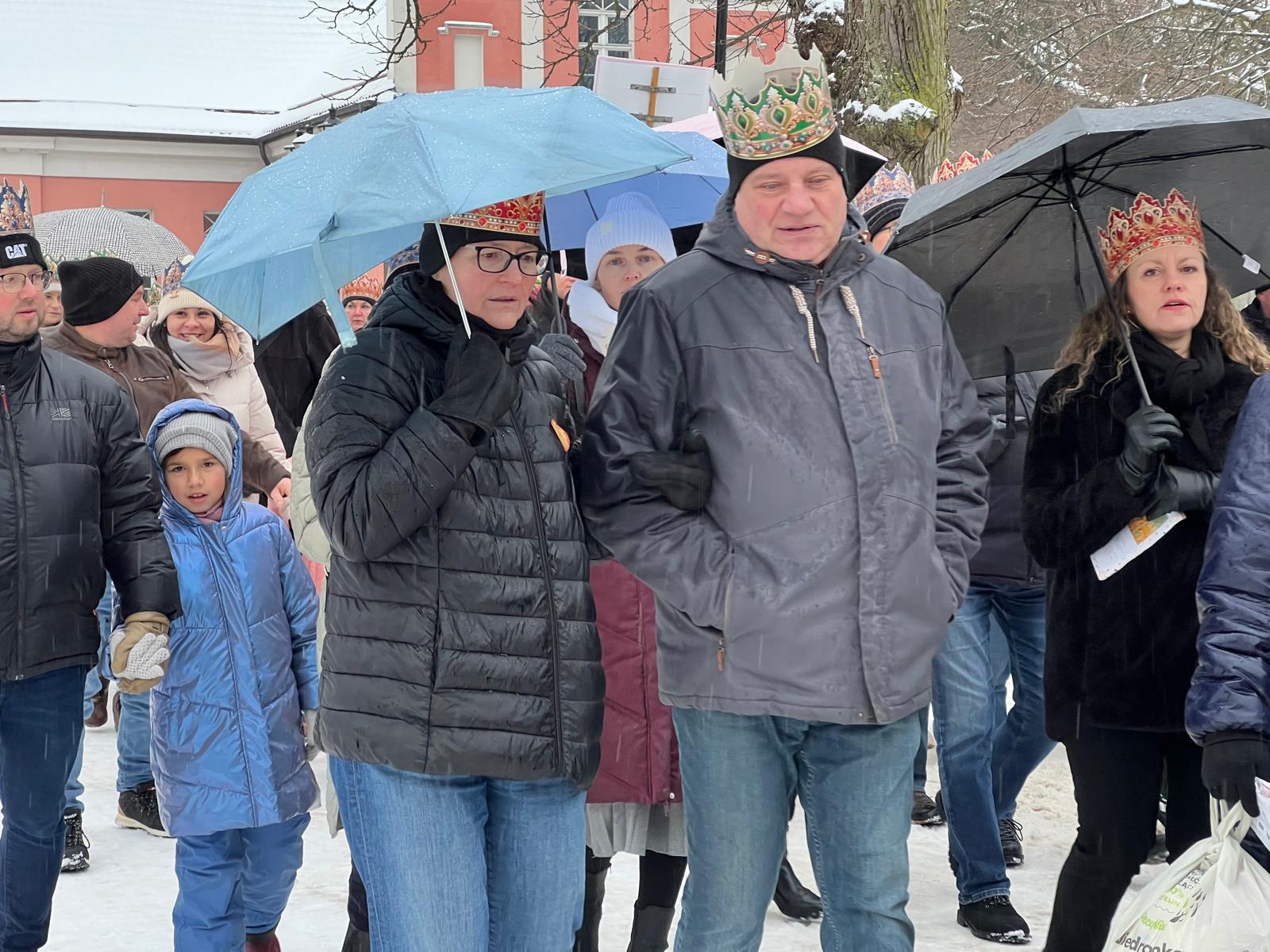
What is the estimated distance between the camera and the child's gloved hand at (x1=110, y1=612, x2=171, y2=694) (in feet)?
13.5

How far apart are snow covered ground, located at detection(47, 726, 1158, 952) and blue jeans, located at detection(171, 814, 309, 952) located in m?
0.56

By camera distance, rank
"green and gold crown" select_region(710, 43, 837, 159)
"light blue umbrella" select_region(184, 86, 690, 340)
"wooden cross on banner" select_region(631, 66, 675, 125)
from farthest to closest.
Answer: "wooden cross on banner" select_region(631, 66, 675, 125), "green and gold crown" select_region(710, 43, 837, 159), "light blue umbrella" select_region(184, 86, 690, 340)

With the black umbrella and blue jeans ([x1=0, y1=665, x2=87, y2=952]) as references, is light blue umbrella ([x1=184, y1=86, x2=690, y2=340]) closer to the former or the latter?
the black umbrella

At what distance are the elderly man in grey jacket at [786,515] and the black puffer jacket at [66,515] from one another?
1710 mm

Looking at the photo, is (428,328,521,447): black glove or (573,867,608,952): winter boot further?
(573,867,608,952): winter boot

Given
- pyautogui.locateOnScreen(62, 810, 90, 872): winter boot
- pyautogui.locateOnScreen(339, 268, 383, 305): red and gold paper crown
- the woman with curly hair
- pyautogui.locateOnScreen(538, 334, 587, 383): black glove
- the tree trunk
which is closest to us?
pyautogui.locateOnScreen(538, 334, 587, 383): black glove

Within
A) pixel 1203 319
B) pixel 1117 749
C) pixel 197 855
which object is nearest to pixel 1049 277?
pixel 1203 319

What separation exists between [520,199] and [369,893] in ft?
4.53

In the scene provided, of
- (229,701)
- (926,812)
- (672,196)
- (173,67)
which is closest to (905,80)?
(672,196)

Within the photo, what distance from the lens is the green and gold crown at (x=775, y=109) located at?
3158mm

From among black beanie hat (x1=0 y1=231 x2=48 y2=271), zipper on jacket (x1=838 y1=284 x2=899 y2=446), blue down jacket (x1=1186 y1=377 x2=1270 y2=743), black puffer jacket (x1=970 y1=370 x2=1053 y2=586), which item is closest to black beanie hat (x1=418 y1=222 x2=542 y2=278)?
zipper on jacket (x1=838 y1=284 x2=899 y2=446)

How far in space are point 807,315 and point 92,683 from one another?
425 centimetres

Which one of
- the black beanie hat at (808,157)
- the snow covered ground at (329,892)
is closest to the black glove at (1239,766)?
the black beanie hat at (808,157)

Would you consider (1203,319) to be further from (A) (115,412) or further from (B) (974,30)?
(B) (974,30)
